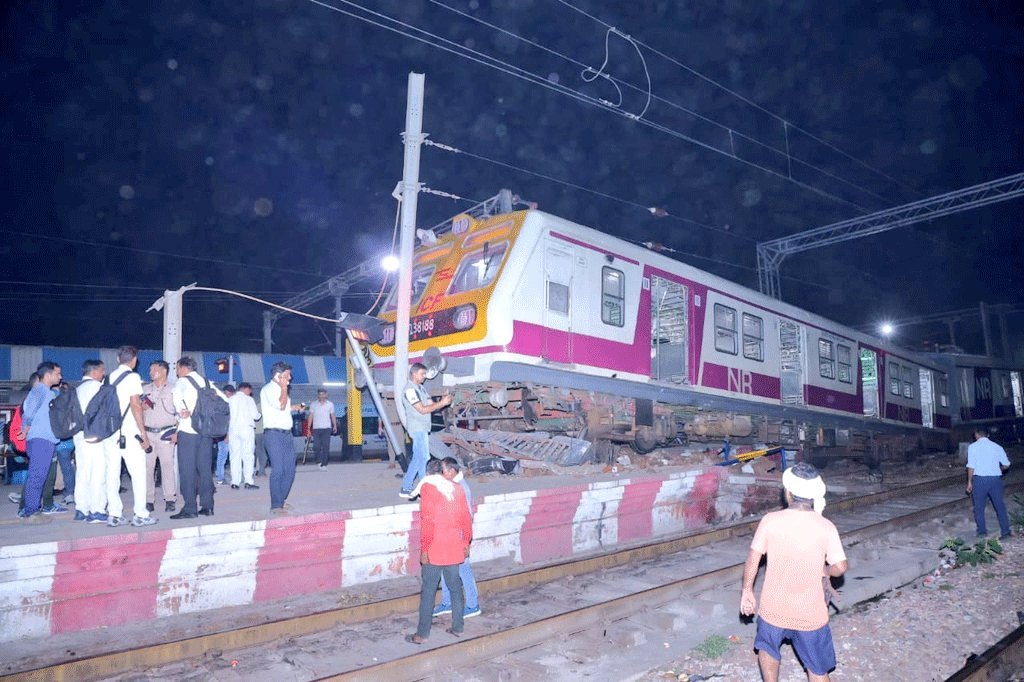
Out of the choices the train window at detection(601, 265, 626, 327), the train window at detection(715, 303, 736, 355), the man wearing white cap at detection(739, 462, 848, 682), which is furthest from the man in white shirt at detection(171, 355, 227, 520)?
the train window at detection(715, 303, 736, 355)

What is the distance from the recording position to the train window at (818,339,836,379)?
15.0 m

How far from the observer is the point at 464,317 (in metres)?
8.74

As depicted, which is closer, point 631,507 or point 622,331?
point 631,507

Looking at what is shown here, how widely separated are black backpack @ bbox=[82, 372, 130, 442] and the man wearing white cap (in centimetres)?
542

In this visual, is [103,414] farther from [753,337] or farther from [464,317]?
[753,337]

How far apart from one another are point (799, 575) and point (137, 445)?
18.7 ft

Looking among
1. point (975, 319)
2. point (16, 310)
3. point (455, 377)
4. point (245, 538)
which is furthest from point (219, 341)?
point (975, 319)

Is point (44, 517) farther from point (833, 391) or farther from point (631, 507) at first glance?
point (833, 391)

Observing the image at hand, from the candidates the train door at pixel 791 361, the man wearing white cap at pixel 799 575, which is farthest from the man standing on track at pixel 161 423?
the train door at pixel 791 361

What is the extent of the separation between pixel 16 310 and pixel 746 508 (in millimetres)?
33241

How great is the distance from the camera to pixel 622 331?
9.91 metres

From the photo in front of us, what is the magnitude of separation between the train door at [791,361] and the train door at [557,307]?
6.86 metres

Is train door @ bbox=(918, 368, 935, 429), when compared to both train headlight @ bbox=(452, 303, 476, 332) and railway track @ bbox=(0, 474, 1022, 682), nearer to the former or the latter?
railway track @ bbox=(0, 474, 1022, 682)

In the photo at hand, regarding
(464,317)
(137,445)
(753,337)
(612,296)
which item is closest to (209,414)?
(137,445)
